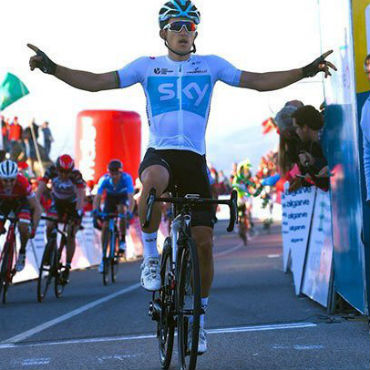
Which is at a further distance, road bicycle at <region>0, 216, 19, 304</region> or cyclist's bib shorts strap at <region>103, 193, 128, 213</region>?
cyclist's bib shorts strap at <region>103, 193, 128, 213</region>

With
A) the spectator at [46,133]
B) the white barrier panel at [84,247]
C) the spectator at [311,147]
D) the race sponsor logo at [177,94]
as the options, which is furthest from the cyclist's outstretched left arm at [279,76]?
the spectator at [46,133]

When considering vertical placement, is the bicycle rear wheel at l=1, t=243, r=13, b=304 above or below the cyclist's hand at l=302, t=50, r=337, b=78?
below

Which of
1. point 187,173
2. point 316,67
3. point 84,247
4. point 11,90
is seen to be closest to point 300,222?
point 316,67

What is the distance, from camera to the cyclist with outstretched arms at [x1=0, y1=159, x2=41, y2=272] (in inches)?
528

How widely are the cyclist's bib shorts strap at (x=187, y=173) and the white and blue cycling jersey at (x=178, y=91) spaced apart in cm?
5

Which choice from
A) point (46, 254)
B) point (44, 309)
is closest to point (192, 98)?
point (44, 309)

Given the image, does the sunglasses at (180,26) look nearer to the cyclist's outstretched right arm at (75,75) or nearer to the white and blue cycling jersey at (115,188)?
the cyclist's outstretched right arm at (75,75)

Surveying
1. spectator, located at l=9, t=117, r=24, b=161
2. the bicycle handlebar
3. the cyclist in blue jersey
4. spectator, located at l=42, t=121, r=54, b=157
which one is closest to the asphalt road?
the bicycle handlebar

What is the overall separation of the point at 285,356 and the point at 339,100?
2.83 m

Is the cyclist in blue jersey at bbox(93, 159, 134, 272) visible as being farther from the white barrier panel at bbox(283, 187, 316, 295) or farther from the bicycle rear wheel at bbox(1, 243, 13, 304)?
the white barrier panel at bbox(283, 187, 316, 295)

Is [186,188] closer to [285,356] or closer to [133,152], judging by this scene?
[285,356]

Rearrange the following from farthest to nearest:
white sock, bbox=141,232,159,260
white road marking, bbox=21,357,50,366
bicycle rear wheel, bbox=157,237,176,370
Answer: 1. white road marking, bbox=21,357,50,366
2. white sock, bbox=141,232,159,260
3. bicycle rear wheel, bbox=157,237,176,370

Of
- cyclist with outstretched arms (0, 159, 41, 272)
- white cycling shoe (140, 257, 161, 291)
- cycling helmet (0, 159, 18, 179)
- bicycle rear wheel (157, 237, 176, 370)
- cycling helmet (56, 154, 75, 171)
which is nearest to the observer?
bicycle rear wheel (157, 237, 176, 370)

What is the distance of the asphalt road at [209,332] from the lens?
6969 millimetres
